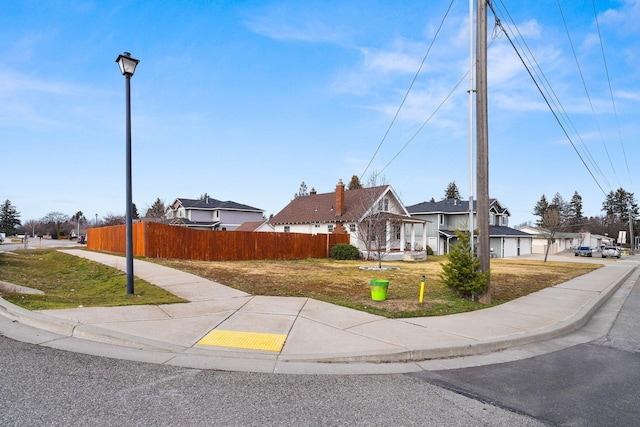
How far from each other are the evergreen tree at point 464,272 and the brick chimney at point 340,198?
2274 cm

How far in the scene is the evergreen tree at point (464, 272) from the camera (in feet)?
33.1

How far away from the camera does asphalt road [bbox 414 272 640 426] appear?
158 inches

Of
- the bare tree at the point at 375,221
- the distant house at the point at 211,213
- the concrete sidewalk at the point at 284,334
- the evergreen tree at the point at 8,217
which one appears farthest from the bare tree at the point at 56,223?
the concrete sidewalk at the point at 284,334

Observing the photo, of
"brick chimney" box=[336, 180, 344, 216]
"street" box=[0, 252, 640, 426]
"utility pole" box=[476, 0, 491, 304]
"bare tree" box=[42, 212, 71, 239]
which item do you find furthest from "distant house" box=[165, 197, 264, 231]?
"bare tree" box=[42, 212, 71, 239]

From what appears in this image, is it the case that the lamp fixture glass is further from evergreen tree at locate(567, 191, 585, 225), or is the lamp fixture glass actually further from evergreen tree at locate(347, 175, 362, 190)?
evergreen tree at locate(567, 191, 585, 225)

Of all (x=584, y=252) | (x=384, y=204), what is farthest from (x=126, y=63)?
(x=584, y=252)

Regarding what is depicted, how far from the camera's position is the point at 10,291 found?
29.6 ft

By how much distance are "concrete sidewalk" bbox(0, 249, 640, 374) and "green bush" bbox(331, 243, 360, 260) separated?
19870 mm

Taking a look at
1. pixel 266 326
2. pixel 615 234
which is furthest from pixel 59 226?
pixel 615 234

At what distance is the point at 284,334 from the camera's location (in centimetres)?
656

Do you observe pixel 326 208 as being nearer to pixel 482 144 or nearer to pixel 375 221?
pixel 375 221

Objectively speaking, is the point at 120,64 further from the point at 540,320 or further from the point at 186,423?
the point at 540,320

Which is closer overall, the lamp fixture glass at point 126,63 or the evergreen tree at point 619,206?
the lamp fixture glass at point 126,63

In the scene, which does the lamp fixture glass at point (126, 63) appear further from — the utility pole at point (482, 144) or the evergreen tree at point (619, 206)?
the evergreen tree at point (619, 206)
